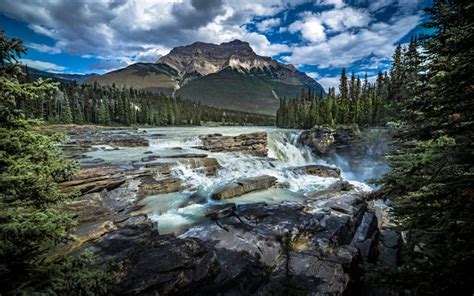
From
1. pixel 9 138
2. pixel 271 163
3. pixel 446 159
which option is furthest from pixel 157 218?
pixel 271 163

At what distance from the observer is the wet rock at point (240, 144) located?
35406 millimetres

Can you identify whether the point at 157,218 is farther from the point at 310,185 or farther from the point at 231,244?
the point at 310,185

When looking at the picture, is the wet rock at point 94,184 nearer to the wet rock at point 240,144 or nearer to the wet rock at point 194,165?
the wet rock at point 194,165

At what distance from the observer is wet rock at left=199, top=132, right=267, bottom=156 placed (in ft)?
116

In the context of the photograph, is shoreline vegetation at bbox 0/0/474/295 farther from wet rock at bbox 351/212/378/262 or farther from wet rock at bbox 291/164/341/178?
wet rock at bbox 291/164/341/178

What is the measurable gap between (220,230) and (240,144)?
25.2m

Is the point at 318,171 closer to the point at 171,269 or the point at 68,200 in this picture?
the point at 171,269

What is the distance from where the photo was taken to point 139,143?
38688 mm

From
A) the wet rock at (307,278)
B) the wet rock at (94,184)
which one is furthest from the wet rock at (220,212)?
the wet rock at (94,184)

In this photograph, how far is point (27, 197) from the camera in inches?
208

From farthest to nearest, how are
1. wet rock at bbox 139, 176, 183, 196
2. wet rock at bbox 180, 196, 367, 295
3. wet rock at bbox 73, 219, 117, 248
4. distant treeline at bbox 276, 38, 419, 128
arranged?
distant treeline at bbox 276, 38, 419, 128
wet rock at bbox 139, 176, 183, 196
wet rock at bbox 73, 219, 117, 248
wet rock at bbox 180, 196, 367, 295

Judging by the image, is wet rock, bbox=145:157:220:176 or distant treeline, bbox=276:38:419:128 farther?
distant treeline, bbox=276:38:419:128

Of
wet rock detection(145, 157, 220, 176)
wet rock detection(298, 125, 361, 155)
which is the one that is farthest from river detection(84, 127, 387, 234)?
wet rock detection(298, 125, 361, 155)

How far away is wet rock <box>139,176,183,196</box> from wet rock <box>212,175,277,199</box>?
A: 11.5 feet
